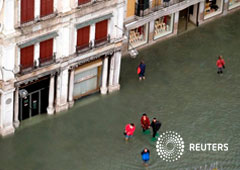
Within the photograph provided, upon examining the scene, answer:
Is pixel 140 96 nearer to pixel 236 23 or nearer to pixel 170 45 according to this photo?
pixel 170 45

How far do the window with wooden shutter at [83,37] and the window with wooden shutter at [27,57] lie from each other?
425cm

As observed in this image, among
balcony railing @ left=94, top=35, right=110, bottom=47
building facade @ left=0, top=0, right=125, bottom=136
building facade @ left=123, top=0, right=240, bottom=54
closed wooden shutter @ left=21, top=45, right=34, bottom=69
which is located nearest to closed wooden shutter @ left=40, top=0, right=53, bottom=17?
building facade @ left=0, top=0, right=125, bottom=136

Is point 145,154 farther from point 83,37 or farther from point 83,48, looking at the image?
point 83,37

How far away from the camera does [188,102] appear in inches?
3059

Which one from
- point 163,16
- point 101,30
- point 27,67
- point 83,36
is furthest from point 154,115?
point 163,16

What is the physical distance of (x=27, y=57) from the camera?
232 feet

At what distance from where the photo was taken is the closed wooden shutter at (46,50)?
71125 millimetres

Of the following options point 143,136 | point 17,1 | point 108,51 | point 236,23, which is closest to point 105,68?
point 108,51

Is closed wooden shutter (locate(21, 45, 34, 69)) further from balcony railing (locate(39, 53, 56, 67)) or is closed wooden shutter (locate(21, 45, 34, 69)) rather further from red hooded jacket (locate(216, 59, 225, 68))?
red hooded jacket (locate(216, 59, 225, 68))

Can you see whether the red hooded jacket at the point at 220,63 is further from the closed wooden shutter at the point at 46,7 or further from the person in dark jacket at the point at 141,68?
the closed wooden shutter at the point at 46,7

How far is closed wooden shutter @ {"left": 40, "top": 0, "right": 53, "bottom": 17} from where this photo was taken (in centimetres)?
6950

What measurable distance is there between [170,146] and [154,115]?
3.72 metres

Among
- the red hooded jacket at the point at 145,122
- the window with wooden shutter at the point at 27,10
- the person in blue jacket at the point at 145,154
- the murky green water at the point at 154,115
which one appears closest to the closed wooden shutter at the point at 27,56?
the window with wooden shutter at the point at 27,10

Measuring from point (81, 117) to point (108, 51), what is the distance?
18.2ft
